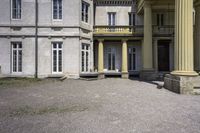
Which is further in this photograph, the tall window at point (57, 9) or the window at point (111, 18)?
the window at point (111, 18)

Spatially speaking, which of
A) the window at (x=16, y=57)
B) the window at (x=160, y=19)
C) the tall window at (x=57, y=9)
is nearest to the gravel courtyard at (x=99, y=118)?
the window at (x=16, y=57)

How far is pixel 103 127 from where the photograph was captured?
4770 mm

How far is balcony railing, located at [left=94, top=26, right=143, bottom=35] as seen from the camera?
809 inches

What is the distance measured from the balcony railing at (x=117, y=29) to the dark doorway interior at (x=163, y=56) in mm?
2995

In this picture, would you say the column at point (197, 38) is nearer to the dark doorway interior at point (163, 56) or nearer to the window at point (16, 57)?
the dark doorway interior at point (163, 56)

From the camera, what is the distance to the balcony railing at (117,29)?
2055 centimetres

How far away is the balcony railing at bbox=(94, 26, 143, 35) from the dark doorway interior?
299 cm

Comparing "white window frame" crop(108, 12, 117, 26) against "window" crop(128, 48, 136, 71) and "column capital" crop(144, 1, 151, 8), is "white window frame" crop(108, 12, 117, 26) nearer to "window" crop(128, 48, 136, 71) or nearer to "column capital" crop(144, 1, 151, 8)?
"window" crop(128, 48, 136, 71)

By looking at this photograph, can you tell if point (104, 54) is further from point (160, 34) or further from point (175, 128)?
point (175, 128)

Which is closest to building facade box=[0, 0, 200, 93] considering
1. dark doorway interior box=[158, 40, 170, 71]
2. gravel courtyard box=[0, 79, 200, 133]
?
dark doorway interior box=[158, 40, 170, 71]

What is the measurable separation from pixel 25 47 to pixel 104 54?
8.22 meters

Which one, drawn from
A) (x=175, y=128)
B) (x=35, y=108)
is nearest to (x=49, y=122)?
(x=35, y=108)

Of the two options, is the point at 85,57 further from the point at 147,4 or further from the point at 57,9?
the point at 147,4

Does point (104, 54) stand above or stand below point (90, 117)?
above
